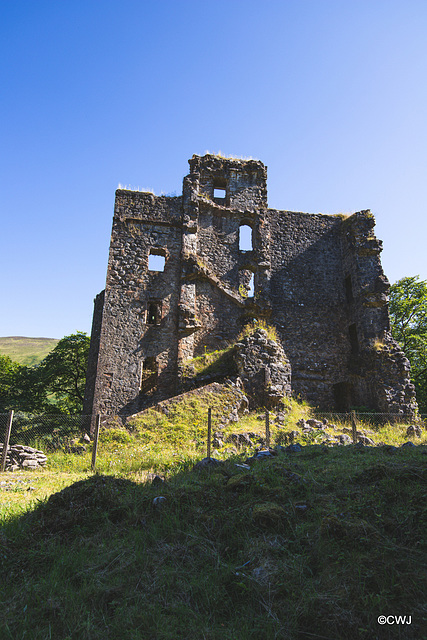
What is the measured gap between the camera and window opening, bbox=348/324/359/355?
688 inches

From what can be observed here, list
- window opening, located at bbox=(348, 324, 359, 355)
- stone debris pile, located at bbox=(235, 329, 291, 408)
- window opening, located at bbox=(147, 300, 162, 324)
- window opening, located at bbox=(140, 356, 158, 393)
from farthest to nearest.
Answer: window opening, located at bbox=(348, 324, 359, 355) → window opening, located at bbox=(147, 300, 162, 324) → window opening, located at bbox=(140, 356, 158, 393) → stone debris pile, located at bbox=(235, 329, 291, 408)

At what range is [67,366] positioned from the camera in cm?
2308

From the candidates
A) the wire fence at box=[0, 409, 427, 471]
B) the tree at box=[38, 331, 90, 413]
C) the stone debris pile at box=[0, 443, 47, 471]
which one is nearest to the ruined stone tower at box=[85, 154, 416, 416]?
the wire fence at box=[0, 409, 427, 471]

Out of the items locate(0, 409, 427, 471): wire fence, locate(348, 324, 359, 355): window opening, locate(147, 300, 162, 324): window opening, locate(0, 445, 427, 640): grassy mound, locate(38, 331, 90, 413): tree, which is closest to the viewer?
locate(0, 445, 427, 640): grassy mound

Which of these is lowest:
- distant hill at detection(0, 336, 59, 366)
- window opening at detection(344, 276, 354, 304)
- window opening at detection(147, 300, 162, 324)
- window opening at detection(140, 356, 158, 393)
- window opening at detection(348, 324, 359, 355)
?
window opening at detection(140, 356, 158, 393)

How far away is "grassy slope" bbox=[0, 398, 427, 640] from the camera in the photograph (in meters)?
3.34

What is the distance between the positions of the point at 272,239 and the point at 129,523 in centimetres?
1533

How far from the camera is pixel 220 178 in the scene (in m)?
18.4

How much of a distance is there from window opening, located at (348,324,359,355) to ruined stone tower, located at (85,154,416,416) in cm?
5

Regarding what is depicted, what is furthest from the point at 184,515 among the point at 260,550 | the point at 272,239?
the point at 272,239

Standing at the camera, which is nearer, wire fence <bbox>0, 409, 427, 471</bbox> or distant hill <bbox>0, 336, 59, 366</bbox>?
wire fence <bbox>0, 409, 427, 471</bbox>

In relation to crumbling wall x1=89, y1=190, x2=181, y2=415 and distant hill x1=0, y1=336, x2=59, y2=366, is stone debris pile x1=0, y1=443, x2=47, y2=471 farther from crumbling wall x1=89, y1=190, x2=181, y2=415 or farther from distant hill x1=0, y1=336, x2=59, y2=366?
distant hill x1=0, y1=336, x2=59, y2=366

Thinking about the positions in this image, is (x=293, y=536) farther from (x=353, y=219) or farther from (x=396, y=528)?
(x=353, y=219)

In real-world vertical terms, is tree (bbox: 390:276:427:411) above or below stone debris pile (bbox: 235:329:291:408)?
above
